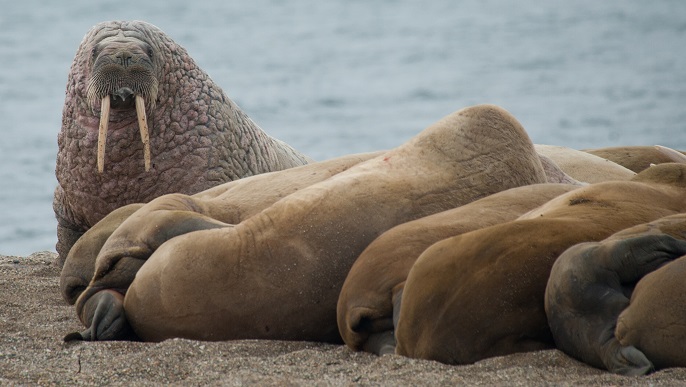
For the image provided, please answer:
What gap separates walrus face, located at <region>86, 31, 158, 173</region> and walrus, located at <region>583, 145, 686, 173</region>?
9.48ft

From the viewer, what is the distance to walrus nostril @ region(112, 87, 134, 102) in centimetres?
697

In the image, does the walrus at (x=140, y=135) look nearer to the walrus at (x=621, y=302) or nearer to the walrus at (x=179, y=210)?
the walrus at (x=179, y=210)

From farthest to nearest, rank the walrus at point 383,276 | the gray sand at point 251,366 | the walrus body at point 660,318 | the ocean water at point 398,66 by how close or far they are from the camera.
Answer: the ocean water at point 398,66 → the walrus at point 383,276 → the gray sand at point 251,366 → the walrus body at point 660,318

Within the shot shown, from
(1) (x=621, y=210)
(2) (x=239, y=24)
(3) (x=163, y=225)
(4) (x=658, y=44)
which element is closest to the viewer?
(1) (x=621, y=210)

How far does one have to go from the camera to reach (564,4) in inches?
2313

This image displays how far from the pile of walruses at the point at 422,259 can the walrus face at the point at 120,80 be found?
1043mm

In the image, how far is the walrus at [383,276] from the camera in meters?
4.19

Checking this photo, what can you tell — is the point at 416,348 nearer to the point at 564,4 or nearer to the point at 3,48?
the point at 3,48

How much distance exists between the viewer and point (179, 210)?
17.3 ft

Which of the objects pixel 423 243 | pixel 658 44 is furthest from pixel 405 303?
pixel 658 44

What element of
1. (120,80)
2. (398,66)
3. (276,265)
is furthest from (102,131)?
(398,66)

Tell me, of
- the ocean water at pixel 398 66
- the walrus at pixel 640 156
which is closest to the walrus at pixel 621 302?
the walrus at pixel 640 156

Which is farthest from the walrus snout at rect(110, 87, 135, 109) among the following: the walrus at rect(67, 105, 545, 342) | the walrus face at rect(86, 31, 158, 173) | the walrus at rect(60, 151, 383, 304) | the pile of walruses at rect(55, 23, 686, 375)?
the walrus at rect(67, 105, 545, 342)

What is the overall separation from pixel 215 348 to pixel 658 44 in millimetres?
44561
